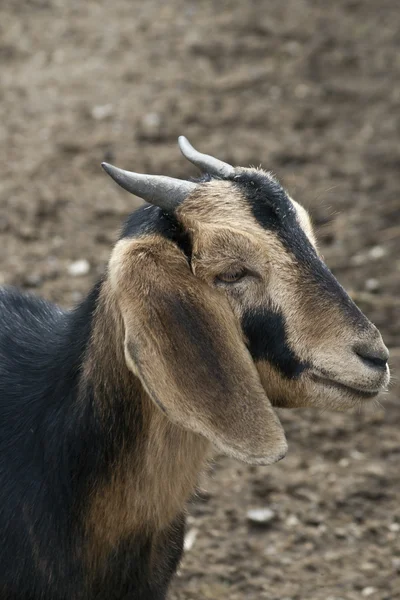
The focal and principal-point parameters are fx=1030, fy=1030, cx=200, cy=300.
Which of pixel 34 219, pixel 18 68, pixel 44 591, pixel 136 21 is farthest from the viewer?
pixel 136 21

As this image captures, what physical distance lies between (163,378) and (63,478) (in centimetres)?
72

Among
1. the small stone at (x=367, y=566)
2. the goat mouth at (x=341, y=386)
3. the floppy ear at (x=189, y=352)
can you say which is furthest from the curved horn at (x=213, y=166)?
the small stone at (x=367, y=566)

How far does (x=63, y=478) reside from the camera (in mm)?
3549

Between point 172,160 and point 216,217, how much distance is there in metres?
4.59

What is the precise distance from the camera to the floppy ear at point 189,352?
3051mm

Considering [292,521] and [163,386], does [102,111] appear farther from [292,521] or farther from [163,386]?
[163,386]

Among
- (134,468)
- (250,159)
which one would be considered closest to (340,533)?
(134,468)

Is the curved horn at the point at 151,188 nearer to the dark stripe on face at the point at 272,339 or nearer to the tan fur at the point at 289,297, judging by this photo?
the tan fur at the point at 289,297

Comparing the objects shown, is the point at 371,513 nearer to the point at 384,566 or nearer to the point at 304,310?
the point at 384,566

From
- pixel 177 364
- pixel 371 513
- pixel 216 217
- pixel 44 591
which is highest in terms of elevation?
pixel 216 217

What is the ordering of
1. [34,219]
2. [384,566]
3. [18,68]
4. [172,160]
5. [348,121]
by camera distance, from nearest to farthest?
[384,566] → [34,219] → [172,160] → [348,121] → [18,68]

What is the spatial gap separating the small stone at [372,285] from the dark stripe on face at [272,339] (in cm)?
331

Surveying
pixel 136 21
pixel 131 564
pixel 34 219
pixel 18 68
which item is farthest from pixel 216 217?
pixel 136 21

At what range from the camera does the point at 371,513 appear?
5.09 meters
